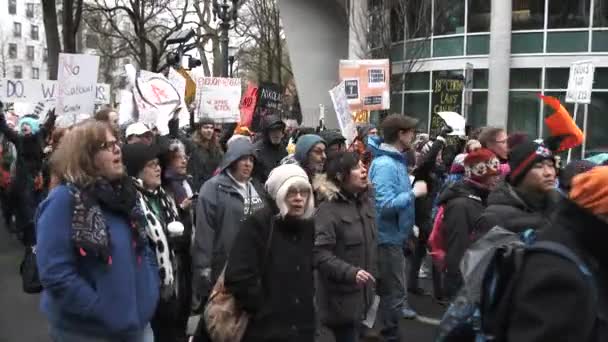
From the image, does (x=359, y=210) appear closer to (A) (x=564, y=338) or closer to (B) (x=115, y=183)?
(B) (x=115, y=183)

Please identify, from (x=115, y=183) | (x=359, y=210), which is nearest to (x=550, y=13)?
(x=359, y=210)

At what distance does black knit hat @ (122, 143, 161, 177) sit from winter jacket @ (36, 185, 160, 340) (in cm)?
116

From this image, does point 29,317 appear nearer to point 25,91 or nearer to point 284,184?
point 284,184

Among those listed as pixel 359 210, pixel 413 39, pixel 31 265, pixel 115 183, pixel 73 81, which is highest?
pixel 413 39

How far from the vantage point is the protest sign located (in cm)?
916

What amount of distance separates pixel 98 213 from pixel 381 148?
3.15 metres

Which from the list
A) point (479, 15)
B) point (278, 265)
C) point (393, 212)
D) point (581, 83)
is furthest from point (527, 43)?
point (278, 265)

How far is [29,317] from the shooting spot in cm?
707

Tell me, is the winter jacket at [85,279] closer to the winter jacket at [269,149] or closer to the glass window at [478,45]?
the winter jacket at [269,149]

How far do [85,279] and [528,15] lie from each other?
78.1ft

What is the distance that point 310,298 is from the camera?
13.2 ft

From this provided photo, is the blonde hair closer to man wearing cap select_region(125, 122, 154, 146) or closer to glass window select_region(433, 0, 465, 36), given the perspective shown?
man wearing cap select_region(125, 122, 154, 146)

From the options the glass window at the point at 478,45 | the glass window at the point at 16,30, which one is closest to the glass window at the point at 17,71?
the glass window at the point at 16,30

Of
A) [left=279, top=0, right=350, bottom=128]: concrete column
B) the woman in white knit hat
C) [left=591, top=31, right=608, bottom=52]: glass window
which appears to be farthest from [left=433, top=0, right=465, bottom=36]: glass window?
the woman in white knit hat
